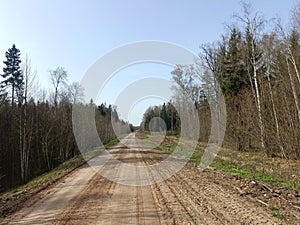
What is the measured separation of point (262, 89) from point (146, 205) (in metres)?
13.9

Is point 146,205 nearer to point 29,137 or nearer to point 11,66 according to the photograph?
point 29,137

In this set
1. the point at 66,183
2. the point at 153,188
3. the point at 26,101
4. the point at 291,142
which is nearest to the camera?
the point at 153,188

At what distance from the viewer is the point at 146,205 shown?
5973 millimetres

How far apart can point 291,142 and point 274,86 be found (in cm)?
377

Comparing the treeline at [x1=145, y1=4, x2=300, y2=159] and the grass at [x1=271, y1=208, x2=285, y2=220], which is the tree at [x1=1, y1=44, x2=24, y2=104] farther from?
the grass at [x1=271, y1=208, x2=285, y2=220]

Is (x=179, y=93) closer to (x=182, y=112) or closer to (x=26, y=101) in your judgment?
(x=182, y=112)

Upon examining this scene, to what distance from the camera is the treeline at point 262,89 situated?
1431cm

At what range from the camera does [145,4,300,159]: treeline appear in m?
14.3

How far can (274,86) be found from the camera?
51.3ft

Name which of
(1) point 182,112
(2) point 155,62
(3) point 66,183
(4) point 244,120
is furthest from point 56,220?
(1) point 182,112

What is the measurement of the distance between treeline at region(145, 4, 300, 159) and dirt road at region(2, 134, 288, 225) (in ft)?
27.1

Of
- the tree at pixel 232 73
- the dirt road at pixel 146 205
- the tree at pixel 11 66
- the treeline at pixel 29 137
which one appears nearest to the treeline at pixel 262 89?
the tree at pixel 232 73

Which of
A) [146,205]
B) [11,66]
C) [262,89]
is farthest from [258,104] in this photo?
[11,66]

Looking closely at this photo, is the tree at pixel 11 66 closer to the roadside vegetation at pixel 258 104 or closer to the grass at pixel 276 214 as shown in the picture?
the roadside vegetation at pixel 258 104
